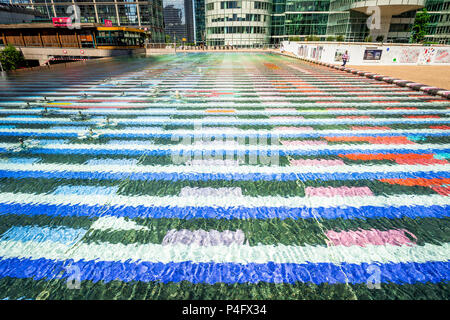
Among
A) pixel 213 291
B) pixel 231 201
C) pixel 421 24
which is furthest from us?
pixel 421 24

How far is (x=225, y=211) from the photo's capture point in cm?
277

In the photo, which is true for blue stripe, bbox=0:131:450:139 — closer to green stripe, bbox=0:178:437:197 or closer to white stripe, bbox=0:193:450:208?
green stripe, bbox=0:178:437:197

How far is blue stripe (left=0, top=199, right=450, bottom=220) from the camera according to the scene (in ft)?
8.78

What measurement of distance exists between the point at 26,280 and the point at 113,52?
136ft

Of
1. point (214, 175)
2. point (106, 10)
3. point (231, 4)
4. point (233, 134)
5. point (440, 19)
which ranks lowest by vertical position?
point (214, 175)

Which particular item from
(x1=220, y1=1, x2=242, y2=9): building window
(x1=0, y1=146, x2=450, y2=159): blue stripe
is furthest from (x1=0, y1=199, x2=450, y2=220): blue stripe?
(x1=220, y1=1, x2=242, y2=9): building window

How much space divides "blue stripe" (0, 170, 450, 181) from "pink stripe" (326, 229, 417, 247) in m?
1.11

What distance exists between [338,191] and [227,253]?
6.17 feet

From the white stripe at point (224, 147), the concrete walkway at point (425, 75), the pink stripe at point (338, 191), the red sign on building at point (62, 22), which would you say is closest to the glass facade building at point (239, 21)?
the red sign on building at point (62, 22)

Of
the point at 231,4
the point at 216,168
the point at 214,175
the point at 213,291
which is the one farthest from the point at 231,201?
the point at 231,4

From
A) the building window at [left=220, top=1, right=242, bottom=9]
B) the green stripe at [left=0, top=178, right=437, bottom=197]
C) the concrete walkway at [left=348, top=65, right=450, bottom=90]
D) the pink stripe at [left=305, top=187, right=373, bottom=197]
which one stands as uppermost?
the building window at [left=220, top=1, right=242, bottom=9]

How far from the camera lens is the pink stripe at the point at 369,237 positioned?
231cm

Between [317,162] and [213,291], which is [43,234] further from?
Answer: [317,162]
